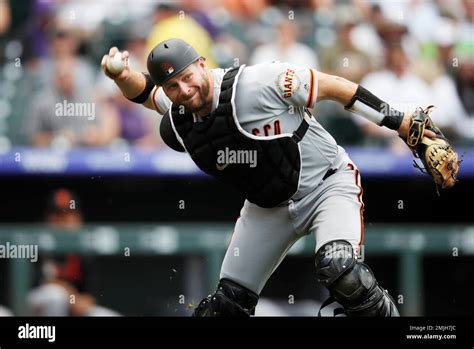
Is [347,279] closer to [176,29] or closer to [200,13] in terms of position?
[176,29]

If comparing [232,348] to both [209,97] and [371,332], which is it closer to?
[371,332]

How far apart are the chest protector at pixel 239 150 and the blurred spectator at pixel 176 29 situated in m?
3.29

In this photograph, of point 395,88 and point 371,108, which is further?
point 395,88

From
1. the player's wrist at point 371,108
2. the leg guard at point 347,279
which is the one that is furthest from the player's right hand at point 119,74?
the leg guard at point 347,279

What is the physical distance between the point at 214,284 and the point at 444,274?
212 centimetres

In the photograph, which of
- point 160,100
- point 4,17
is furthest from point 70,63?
point 160,100

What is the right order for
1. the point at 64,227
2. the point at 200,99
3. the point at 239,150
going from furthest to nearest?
the point at 64,227
the point at 239,150
the point at 200,99

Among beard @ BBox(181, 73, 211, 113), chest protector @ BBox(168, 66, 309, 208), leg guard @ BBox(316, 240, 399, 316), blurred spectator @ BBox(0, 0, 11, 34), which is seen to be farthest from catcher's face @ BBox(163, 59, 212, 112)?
blurred spectator @ BBox(0, 0, 11, 34)

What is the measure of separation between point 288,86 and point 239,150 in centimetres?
45

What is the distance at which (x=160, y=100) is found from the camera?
232 inches

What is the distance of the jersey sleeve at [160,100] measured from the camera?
588cm

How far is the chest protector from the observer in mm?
5523

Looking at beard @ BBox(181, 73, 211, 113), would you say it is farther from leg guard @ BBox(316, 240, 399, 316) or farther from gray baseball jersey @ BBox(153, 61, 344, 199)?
leg guard @ BBox(316, 240, 399, 316)

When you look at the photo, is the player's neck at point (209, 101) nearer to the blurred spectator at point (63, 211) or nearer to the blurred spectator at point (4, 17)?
the blurred spectator at point (63, 211)
